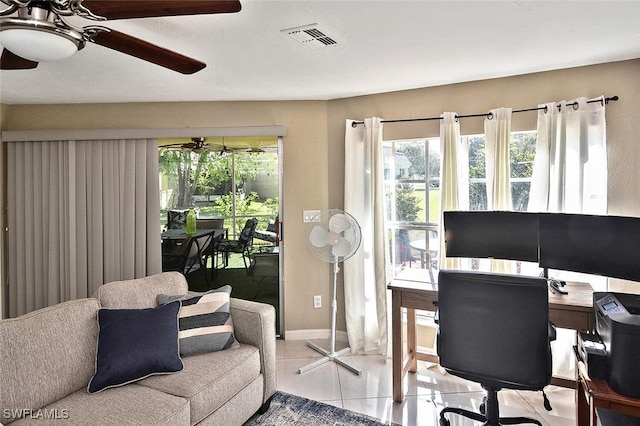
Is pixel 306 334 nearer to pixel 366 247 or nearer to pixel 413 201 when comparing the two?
pixel 366 247

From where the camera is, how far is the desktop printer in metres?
1.50

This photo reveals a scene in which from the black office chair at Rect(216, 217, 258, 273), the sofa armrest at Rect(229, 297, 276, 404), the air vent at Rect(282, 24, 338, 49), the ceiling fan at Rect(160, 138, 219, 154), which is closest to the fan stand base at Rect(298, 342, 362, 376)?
the sofa armrest at Rect(229, 297, 276, 404)

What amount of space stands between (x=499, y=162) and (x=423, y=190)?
694 millimetres

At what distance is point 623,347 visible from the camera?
1.52 meters

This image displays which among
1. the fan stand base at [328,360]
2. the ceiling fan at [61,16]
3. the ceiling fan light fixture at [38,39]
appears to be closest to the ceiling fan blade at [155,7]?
the ceiling fan at [61,16]

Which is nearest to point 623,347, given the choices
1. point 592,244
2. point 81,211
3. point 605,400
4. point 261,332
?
point 605,400

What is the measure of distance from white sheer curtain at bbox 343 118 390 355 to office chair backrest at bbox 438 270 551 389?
1302 millimetres

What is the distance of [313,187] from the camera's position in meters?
3.57

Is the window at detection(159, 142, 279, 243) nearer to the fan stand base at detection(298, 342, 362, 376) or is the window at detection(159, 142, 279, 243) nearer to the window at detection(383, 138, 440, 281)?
the window at detection(383, 138, 440, 281)

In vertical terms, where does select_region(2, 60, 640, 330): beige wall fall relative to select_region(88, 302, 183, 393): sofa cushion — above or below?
above

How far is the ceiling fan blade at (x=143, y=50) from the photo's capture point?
4.86 feet

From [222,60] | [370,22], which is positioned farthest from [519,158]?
[222,60]

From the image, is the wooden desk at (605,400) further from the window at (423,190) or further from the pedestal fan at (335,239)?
the pedestal fan at (335,239)

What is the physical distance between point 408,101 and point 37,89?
3.13 m
